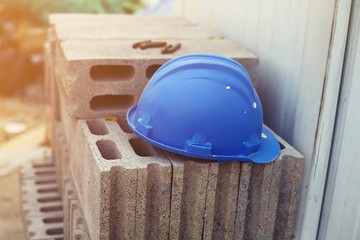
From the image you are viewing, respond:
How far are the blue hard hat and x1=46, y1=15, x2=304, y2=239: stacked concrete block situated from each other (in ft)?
0.26

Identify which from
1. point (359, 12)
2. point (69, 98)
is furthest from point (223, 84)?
point (69, 98)

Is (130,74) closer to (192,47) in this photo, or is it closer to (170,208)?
→ (192,47)

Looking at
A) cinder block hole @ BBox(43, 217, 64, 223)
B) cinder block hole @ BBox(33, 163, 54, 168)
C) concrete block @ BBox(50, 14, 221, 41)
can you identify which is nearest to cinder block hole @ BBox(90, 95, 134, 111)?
concrete block @ BBox(50, 14, 221, 41)

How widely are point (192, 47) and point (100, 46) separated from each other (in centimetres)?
A: 54

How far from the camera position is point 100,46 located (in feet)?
10.8

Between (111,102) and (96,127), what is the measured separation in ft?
0.79

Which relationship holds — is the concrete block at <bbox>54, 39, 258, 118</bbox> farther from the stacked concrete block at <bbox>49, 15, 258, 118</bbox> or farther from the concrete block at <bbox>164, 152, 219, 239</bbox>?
the concrete block at <bbox>164, 152, 219, 239</bbox>

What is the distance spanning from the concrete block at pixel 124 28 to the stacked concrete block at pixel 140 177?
18cm

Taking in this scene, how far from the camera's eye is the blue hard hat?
2531mm

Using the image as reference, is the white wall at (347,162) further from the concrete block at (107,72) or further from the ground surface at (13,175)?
the ground surface at (13,175)

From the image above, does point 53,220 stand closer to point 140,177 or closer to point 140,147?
point 140,147

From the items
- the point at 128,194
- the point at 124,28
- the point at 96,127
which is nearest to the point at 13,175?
the point at 124,28

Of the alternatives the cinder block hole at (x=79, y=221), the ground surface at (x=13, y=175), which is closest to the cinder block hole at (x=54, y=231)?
the ground surface at (x=13, y=175)

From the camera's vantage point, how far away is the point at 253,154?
2652 mm
